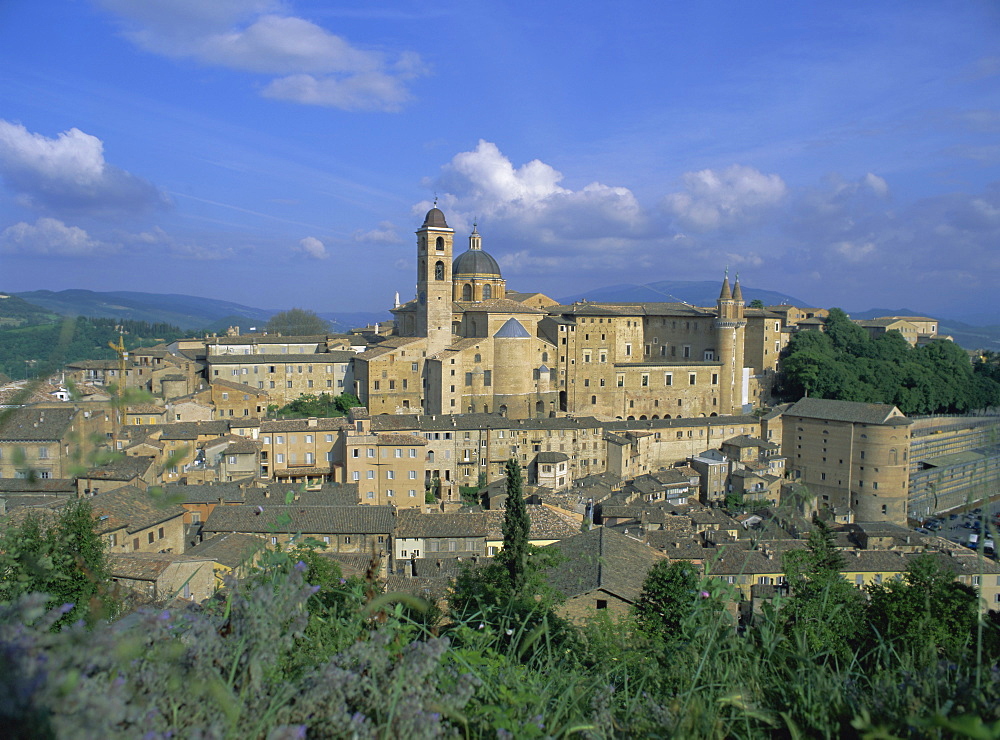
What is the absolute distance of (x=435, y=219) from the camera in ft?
129

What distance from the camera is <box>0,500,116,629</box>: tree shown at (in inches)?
158

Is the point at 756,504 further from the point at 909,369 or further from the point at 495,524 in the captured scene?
the point at 909,369

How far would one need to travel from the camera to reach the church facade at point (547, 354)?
3697 cm

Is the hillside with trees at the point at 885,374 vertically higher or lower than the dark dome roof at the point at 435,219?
lower

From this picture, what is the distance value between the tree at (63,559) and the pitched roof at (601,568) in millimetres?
4635

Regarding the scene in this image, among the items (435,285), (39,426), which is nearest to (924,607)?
(39,426)

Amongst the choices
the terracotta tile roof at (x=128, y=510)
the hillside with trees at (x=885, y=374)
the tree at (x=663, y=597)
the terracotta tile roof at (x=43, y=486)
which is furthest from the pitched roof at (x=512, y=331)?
the tree at (x=663, y=597)

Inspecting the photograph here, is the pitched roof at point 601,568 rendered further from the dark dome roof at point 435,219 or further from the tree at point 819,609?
the dark dome roof at point 435,219

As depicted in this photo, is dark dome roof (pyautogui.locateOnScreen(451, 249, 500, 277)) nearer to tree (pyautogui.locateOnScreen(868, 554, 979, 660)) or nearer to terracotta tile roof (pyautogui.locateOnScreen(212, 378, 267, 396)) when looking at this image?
terracotta tile roof (pyautogui.locateOnScreen(212, 378, 267, 396))

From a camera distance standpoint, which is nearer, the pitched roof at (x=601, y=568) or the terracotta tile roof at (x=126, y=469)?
the pitched roof at (x=601, y=568)

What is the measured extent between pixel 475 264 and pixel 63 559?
44728 mm

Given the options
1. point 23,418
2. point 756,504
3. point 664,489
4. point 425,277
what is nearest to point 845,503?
point 756,504

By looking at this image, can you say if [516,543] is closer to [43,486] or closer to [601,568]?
[601,568]

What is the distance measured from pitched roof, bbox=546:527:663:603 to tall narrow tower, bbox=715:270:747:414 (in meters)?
30.6
